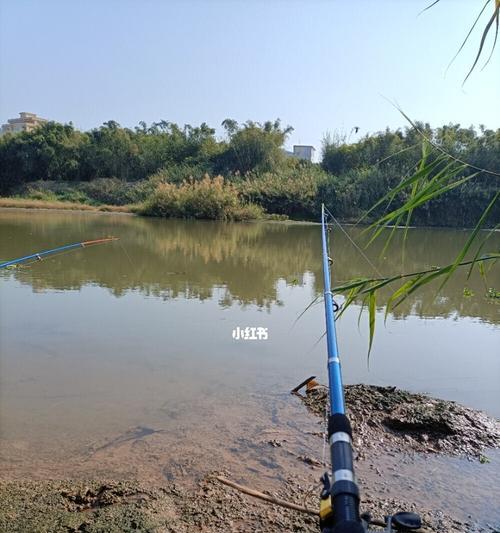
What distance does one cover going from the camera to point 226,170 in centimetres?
2750

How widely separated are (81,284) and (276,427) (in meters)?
4.03

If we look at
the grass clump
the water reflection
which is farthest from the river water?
the grass clump

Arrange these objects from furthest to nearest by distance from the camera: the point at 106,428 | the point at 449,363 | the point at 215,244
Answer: the point at 215,244 < the point at 449,363 < the point at 106,428

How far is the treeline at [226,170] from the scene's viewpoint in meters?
20.2

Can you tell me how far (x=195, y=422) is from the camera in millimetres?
2521

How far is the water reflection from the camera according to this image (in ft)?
18.5

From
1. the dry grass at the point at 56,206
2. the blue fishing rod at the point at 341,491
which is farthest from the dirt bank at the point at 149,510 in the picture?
the dry grass at the point at 56,206

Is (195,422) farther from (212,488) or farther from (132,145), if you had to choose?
(132,145)

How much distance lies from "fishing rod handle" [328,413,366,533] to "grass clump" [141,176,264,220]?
18825 millimetres

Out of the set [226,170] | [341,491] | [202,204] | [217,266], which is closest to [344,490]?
[341,491]

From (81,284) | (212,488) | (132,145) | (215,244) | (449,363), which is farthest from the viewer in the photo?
(132,145)

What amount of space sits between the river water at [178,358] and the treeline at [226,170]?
44.0ft

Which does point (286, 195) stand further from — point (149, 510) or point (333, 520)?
point (333, 520)

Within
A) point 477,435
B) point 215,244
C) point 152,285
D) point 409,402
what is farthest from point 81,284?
point 215,244
